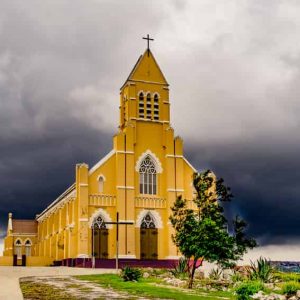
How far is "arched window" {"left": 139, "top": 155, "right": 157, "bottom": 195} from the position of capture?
202ft

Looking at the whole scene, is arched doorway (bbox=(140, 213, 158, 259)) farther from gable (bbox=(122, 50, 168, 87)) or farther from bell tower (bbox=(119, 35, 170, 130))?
gable (bbox=(122, 50, 168, 87))

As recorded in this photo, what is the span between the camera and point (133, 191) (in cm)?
6003

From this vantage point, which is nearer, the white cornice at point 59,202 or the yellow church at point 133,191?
the yellow church at point 133,191

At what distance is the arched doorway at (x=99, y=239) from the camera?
5766cm

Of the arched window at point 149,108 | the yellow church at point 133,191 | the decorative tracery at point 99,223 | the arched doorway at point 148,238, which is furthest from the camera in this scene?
the arched window at point 149,108

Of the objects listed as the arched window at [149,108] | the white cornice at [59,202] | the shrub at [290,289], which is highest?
the arched window at [149,108]

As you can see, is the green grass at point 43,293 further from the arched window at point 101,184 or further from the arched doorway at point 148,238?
the arched doorway at point 148,238

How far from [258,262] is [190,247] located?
5.59 metres

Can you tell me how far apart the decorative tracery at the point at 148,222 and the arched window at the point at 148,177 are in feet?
8.18

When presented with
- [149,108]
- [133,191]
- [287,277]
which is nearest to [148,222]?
[133,191]

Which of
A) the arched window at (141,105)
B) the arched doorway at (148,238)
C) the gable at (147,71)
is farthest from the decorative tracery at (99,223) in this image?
the gable at (147,71)

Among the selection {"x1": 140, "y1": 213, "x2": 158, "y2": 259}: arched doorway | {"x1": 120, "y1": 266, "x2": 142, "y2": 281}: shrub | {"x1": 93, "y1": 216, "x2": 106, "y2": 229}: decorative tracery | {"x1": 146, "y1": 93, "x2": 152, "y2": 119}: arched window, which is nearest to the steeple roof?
{"x1": 146, "y1": 93, "x2": 152, "y2": 119}: arched window

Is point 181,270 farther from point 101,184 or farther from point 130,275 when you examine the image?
point 101,184

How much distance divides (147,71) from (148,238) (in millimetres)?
17791
